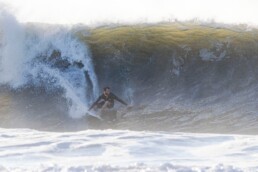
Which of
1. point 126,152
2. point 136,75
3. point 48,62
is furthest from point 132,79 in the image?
point 126,152

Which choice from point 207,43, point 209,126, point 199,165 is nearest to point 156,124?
point 209,126

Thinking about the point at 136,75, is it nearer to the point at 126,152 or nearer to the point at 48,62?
the point at 48,62

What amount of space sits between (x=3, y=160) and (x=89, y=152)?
53.5 inches

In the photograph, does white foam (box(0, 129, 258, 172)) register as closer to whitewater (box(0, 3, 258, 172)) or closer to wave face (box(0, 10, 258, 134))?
whitewater (box(0, 3, 258, 172))

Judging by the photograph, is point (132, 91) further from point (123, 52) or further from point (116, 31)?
point (116, 31)

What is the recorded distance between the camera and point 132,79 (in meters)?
20.3

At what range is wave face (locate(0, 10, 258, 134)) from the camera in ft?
56.5

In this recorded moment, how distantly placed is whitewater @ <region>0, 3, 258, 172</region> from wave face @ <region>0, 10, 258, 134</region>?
1.4 inches

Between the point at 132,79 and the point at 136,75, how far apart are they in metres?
0.35

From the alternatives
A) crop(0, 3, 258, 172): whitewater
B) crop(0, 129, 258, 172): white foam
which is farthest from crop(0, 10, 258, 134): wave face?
crop(0, 129, 258, 172): white foam

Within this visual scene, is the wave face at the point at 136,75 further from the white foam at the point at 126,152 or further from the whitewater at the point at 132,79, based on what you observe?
the white foam at the point at 126,152

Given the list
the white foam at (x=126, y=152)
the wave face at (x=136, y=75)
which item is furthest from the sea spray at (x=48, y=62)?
the white foam at (x=126, y=152)

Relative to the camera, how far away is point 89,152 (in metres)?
8.20

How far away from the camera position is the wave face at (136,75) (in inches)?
679
